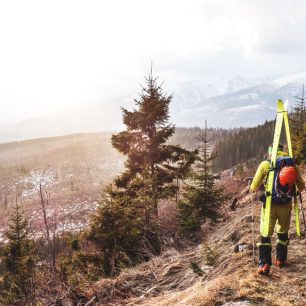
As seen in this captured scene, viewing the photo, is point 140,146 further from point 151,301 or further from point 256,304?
point 256,304

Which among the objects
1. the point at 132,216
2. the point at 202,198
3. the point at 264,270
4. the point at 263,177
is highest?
the point at 263,177

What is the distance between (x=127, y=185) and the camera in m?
17.9

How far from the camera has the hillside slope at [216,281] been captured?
626 cm

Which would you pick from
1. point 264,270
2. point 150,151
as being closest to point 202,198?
point 150,151

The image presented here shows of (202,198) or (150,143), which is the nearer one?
(202,198)

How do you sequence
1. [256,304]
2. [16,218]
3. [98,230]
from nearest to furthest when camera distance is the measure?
1. [256,304]
2. [98,230]
3. [16,218]

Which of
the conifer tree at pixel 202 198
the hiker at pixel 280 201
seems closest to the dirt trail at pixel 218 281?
the hiker at pixel 280 201

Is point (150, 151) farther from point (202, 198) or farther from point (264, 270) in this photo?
point (264, 270)

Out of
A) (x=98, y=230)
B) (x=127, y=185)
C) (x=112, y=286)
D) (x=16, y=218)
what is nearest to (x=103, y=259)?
(x=98, y=230)

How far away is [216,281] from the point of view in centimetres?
704

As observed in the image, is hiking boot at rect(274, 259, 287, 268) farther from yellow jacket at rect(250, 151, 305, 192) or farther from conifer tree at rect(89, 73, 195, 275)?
conifer tree at rect(89, 73, 195, 275)

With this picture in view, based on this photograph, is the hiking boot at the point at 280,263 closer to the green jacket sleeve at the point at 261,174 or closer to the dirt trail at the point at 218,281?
the dirt trail at the point at 218,281

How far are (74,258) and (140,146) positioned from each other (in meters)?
7.45

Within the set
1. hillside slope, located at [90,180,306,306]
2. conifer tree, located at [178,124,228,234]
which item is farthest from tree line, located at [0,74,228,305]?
hillside slope, located at [90,180,306,306]
